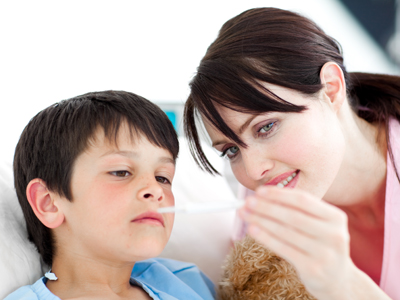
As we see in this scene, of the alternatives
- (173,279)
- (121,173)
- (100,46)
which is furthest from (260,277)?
(100,46)

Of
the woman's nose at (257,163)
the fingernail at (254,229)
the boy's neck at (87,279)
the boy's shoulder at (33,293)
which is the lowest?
the boy's neck at (87,279)

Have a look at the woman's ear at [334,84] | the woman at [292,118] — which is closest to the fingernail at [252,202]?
the woman at [292,118]

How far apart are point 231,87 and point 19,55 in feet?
4.73

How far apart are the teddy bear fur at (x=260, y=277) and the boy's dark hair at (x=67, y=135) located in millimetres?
325

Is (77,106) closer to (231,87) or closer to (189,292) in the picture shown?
(231,87)

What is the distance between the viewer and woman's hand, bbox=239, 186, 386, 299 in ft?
1.93

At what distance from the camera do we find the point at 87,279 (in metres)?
0.94

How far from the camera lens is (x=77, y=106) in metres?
0.98

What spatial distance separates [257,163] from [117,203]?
35 cm

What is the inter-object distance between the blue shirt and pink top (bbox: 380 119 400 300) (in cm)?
49

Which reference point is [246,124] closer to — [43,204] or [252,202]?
[252,202]

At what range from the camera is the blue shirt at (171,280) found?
1035 mm

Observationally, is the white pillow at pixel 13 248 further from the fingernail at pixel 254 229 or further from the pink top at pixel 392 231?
the pink top at pixel 392 231

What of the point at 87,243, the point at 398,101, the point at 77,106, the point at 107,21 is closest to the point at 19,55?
the point at 107,21
